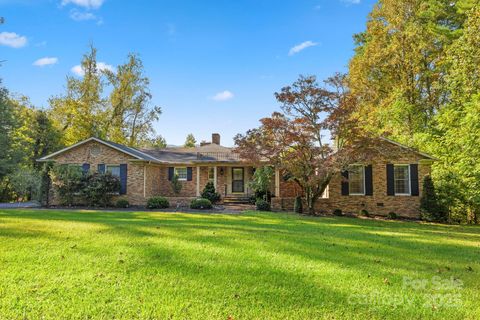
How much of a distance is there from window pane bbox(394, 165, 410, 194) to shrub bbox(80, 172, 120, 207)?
15.5 meters

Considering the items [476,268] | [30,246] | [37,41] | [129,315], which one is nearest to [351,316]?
[129,315]

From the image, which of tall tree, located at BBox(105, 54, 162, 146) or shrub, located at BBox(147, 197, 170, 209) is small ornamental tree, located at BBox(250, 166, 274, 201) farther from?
tall tree, located at BBox(105, 54, 162, 146)

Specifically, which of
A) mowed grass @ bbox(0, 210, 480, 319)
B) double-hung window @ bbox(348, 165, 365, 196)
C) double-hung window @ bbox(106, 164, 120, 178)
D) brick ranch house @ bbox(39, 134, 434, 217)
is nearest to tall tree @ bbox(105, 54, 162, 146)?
brick ranch house @ bbox(39, 134, 434, 217)

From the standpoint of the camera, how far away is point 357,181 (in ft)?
51.6

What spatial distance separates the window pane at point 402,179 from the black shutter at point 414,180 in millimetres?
193

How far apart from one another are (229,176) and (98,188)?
8.09 metres

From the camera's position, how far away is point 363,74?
2302 cm

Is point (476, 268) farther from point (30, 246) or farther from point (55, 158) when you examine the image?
point (55, 158)

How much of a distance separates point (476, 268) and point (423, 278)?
1.53 m

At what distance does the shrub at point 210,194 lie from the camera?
18.1 meters

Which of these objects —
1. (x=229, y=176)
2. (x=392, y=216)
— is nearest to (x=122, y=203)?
(x=229, y=176)

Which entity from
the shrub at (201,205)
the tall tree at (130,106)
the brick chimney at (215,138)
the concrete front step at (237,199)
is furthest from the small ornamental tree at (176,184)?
the tall tree at (130,106)

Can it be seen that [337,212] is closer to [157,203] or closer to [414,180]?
[414,180]

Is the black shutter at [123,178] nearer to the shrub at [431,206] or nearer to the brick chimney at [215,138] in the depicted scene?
the brick chimney at [215,138]
